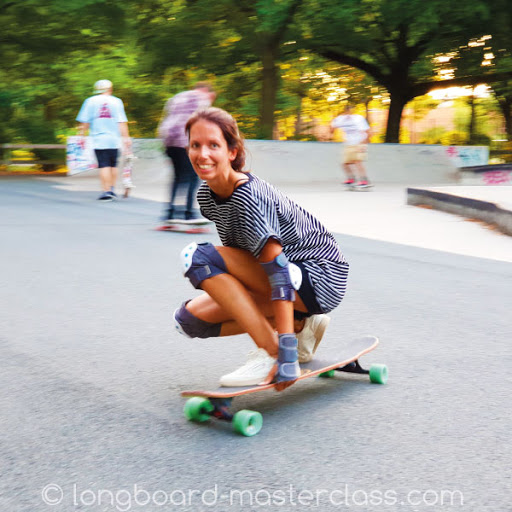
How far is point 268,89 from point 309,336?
1922 cm

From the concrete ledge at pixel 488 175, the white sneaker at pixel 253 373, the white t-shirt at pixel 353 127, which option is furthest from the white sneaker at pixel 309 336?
the concrete ledge at pixel 488 175

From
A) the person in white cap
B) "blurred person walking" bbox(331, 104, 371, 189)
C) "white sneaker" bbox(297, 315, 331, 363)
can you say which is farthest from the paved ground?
"white sneaker" bbox(297, 315, 331, 363)

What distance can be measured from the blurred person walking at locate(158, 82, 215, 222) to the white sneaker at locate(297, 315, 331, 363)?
5.85 meters

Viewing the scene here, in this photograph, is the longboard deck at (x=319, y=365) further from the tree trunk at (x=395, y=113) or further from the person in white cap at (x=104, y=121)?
the tree trunk at (x=395, y=113)

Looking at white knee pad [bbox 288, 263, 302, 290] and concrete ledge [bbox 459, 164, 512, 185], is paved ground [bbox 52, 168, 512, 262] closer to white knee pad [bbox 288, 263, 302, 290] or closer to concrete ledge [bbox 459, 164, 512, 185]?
concrete ledge [bbox 459, 164, 512, 185]

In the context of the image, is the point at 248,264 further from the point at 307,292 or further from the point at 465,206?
the point at 465,206

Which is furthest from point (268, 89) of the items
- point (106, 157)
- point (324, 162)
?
point (106, 157)

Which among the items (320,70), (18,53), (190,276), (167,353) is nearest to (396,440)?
(190,276)

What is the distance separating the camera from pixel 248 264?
3455mm

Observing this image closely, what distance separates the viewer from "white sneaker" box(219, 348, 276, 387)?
11.1ft

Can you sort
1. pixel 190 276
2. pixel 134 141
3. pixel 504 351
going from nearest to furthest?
pixel 190 276
pixel 504 351
pixel 134 141

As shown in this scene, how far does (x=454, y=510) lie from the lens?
259 centimetres

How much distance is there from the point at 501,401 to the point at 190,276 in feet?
5.19

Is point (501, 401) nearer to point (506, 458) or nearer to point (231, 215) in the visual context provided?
point (506, 458)
